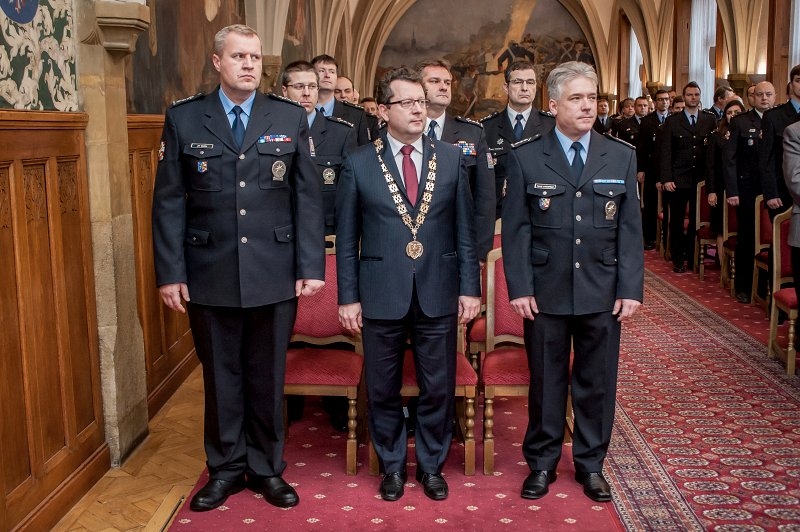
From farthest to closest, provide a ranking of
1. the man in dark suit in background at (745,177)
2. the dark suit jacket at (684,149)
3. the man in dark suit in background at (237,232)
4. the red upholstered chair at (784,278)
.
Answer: the dark suit jacket at (684,149) → the man in dark suit in background at (745,177) → the red upholstered chair at (784,278) → the man in dark suit in background at (237,232)

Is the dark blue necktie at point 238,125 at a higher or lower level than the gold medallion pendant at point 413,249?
higher

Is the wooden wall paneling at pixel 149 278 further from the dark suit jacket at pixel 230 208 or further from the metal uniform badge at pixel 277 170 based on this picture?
the metal uniform badge at pixel 277 170

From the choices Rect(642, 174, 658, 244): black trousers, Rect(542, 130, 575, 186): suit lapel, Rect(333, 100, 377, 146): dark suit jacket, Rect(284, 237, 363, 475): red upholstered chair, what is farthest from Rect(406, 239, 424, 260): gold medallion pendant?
Rect(642, 174, 658, 244): black trousers

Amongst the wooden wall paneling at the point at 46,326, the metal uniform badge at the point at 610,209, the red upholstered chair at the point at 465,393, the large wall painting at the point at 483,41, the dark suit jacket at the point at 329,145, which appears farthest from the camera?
the large wall painting at the point at 483,41

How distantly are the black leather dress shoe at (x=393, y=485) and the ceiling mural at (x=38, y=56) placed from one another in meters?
2.27

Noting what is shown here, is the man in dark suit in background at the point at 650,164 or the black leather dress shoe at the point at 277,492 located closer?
the black leather dress shoe at the point at 277,492

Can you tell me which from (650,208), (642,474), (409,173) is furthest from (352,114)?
(650,208)

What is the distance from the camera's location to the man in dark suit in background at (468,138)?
5.23 m

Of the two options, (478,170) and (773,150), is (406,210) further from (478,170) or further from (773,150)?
(773,150)

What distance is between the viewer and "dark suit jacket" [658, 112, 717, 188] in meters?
10.9

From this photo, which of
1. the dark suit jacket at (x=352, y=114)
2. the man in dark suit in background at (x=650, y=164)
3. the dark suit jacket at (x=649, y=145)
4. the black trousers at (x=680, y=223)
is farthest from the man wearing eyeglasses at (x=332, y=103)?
the dark suit jacket at (x=649, y=145)

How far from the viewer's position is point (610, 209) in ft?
13.7

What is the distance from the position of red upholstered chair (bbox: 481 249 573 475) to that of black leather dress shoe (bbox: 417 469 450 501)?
34cm

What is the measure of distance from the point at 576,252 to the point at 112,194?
7.75 ft
